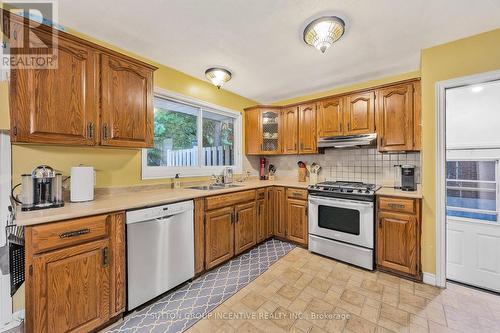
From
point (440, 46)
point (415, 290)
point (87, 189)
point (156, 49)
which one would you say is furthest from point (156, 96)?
point (415, 290)

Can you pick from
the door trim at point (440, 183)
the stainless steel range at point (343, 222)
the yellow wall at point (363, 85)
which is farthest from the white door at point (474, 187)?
the stainless steel range at point (343, 222)

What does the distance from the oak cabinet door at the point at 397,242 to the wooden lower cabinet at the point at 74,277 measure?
8.50 feet

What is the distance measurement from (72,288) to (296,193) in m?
2.54

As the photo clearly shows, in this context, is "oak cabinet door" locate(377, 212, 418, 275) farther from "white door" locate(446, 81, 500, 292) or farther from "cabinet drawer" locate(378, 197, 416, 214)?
"white door" locate(446, 81, 500, 292)

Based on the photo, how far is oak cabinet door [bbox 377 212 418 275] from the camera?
7.09 feet

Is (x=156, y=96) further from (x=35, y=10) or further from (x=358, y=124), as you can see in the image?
(x=358, y=124)

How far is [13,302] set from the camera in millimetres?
1582

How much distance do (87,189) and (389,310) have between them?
108 inches

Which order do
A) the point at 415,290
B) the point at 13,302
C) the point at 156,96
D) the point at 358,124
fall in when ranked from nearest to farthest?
the point at 13,302 → the point at 415,290 → the point at 156,96 → the point at 358,124

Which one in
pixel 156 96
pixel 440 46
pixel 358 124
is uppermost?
pixel 440 46

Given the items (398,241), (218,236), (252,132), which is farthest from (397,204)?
(252,132)

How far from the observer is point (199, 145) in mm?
3092

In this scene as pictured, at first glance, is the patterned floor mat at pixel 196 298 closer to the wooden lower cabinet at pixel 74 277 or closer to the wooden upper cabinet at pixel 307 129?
the wooden lower cabinet at pixel 74 277

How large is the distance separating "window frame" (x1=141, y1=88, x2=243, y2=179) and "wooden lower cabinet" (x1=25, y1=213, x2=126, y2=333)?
3.06 ft
